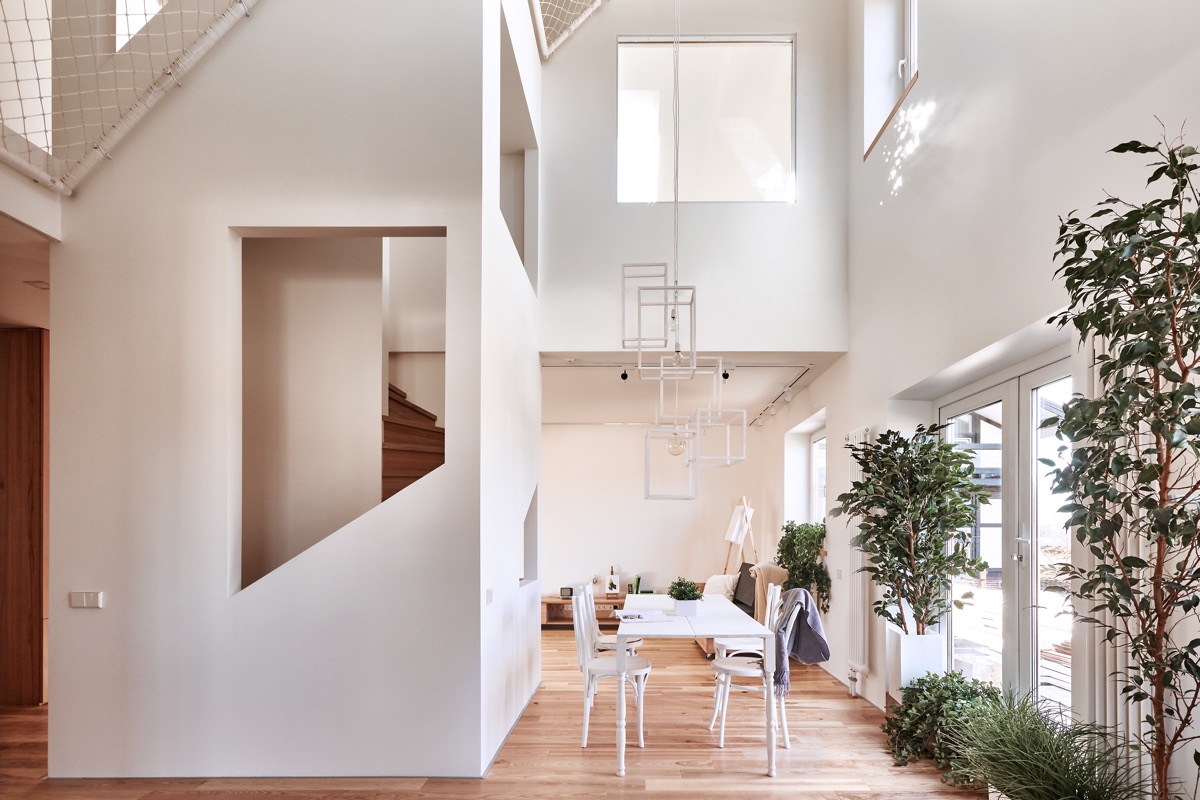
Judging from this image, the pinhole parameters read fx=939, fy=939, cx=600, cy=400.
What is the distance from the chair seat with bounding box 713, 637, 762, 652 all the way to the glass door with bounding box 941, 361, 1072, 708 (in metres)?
1.39

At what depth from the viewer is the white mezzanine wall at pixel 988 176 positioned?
3.19 meters

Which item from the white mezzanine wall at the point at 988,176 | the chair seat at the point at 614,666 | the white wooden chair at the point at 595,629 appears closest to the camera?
the white mezzanine wall at the point at 988,176

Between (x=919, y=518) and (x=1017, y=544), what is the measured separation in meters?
0.57

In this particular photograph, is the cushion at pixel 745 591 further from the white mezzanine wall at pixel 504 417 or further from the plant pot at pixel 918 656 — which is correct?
the plant pot at pixel 918 656

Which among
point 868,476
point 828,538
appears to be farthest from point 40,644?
point 828,538

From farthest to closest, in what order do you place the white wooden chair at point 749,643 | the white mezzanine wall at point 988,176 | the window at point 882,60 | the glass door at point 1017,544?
the window at point 882,60
the white wooden chair at point 749,643
the glass door at point 1017,544
the white mezzanine wall at point 988,176

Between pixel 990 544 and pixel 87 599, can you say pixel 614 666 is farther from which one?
pixel 87 599

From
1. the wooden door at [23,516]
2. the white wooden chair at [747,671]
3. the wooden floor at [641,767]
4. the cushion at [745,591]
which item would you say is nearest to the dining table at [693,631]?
the white wooden chair at [747,671]

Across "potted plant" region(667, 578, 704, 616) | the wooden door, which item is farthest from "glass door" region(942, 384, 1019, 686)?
the wooden door

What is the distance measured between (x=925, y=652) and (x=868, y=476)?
1.05 metres

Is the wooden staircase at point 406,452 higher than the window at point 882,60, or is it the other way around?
the window at point 882,60

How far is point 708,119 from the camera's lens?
25.0 ft

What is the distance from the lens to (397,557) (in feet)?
15.4

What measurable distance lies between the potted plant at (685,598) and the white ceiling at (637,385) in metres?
1.74
